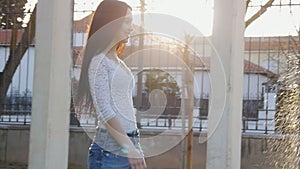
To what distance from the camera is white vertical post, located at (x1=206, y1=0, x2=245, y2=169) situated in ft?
8.32

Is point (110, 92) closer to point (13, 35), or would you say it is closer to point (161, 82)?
point (13, 35)

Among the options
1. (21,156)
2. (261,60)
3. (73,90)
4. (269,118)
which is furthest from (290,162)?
(21,156)

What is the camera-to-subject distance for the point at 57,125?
2.50m

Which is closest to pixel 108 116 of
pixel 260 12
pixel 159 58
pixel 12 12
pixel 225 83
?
pixel 225 83

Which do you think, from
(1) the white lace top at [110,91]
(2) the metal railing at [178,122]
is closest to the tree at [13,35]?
(2) the metal railing at [178,122]

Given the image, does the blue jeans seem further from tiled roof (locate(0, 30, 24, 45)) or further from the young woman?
tiled roof (locate(0, 30, 24, 45))

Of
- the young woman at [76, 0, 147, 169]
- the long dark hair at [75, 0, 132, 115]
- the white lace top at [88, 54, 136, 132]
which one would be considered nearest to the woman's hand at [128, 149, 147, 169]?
the young woman at [76, 0, 147, 169]

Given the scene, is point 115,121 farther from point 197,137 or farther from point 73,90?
point 197,137

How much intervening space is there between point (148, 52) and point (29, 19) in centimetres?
178

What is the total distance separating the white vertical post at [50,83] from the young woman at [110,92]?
5.6 inches

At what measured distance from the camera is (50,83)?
95.9 inches

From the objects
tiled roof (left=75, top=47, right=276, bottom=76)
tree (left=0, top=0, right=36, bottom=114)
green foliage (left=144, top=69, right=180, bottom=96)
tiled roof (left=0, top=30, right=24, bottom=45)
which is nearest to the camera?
tiled roof (left=75, top=47, right=276, bottom=76)

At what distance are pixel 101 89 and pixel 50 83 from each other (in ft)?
0.81

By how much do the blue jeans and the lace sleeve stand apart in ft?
0.66
